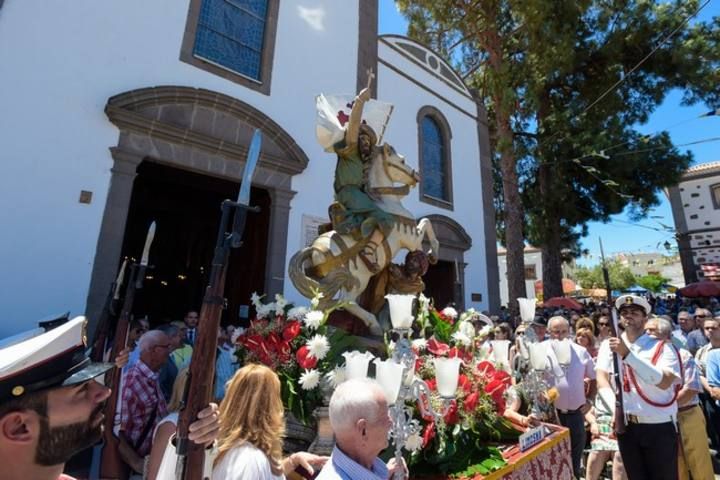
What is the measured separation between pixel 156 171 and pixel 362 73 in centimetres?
487

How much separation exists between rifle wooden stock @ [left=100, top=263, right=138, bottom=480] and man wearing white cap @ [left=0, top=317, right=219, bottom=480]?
110 centimetres

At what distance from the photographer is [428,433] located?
2197mm

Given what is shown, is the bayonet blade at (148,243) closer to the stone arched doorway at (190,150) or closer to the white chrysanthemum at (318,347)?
the white chrysanthemum at (318,347)

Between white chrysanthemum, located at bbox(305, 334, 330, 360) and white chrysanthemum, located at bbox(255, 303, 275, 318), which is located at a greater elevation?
white chrysanthemum, located at bbox(255, 303, 275, 318)

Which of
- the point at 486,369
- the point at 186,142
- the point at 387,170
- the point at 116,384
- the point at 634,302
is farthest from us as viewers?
the point at 186,142

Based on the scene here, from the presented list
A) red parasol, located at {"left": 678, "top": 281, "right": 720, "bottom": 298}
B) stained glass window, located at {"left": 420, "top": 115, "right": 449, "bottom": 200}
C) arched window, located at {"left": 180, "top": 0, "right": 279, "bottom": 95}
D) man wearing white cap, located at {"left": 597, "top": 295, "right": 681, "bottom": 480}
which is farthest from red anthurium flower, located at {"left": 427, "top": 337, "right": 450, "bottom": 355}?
red parasol, located at {"left": 678, "top": 281, "right": 720, "bottom": 298}

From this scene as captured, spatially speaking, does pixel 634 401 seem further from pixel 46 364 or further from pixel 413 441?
pixel 46 364

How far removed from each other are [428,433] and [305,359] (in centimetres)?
85

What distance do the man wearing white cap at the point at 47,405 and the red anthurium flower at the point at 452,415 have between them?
1.61m

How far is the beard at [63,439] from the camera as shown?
0.92m

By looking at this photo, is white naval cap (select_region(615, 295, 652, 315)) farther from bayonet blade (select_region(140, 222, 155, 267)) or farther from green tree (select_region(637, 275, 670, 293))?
green tree (select_region(637, 275, 670, 293))

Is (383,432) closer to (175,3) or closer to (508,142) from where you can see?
(175,3)

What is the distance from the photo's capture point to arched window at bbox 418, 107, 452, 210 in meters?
10.8

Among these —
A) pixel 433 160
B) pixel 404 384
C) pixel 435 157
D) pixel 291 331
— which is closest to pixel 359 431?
pixel 404 384
